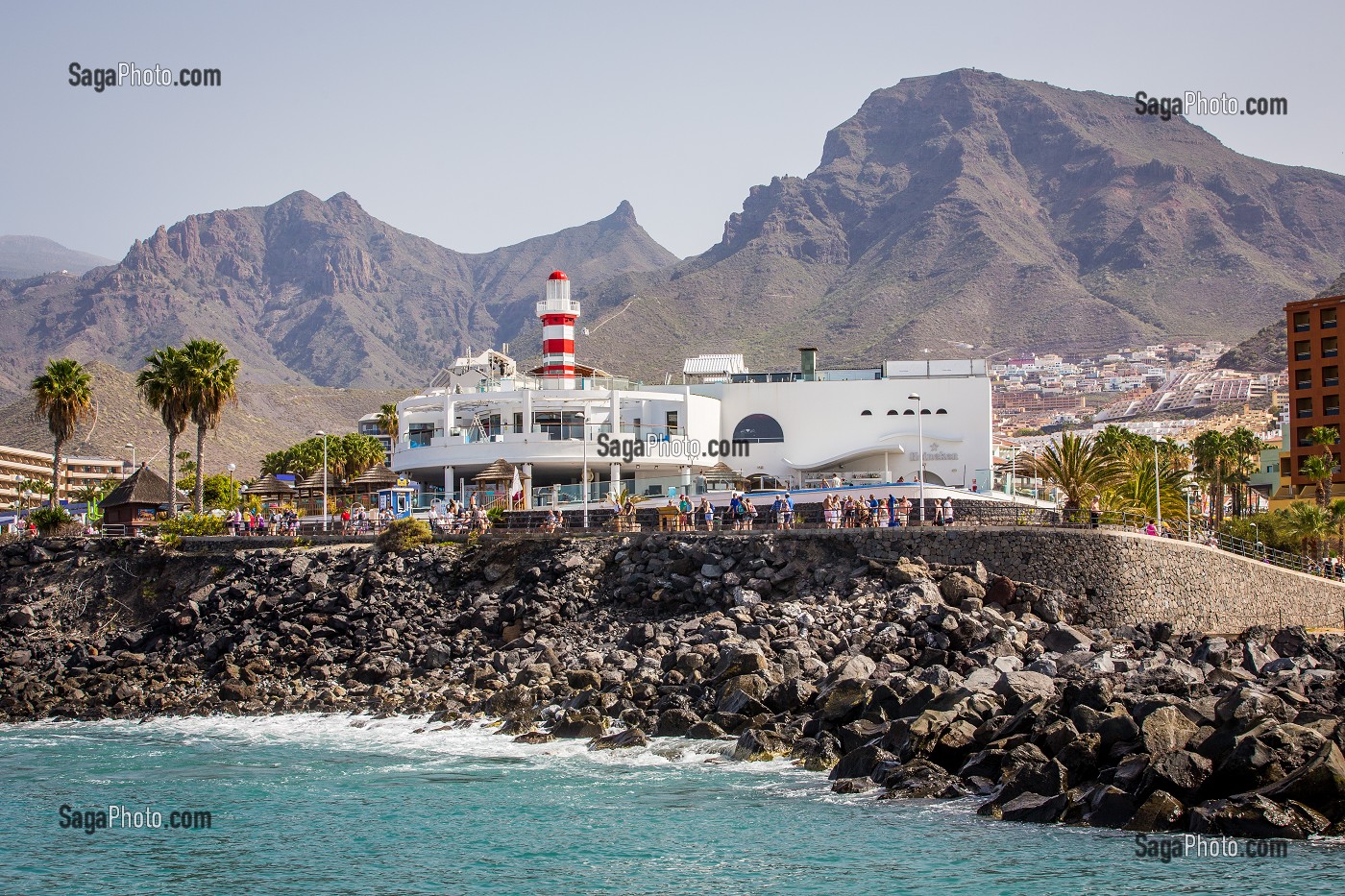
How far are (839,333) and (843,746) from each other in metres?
148

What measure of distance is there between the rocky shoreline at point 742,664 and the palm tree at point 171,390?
621cm

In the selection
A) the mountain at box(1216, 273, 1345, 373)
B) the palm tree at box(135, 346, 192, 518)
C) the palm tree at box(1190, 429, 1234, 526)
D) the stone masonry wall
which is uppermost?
the mountain at box(1216, 273, 1345, 373)

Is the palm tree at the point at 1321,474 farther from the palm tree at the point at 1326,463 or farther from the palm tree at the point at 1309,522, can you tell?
the palm tree at the point at 1309,522

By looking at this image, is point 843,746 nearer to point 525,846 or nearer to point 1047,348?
point 525,846

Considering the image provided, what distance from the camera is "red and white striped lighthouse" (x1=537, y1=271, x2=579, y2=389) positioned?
59000 mm

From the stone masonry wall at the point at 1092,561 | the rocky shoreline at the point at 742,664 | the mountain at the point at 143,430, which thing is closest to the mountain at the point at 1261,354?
the mountain at the point at 143,430

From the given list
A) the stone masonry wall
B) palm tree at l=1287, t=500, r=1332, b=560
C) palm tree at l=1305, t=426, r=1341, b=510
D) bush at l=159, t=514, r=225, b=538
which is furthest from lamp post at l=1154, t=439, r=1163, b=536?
bush at l=159, t=514, r=225, b=538

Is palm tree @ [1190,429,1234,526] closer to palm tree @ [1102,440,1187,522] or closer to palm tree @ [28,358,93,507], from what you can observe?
palm tree @ [1102,440,1187,522]

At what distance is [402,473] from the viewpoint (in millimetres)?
55312

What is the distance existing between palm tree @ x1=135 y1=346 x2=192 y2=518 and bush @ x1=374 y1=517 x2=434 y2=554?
11.9 metres

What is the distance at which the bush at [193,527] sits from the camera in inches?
1818

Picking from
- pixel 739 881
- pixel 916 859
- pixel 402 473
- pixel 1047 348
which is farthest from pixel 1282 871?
pixel 1047 348

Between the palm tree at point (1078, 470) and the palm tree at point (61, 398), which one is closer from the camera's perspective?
the palm tree at point (1078, 470)

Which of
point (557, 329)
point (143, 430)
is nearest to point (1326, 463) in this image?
point (557, 329)
